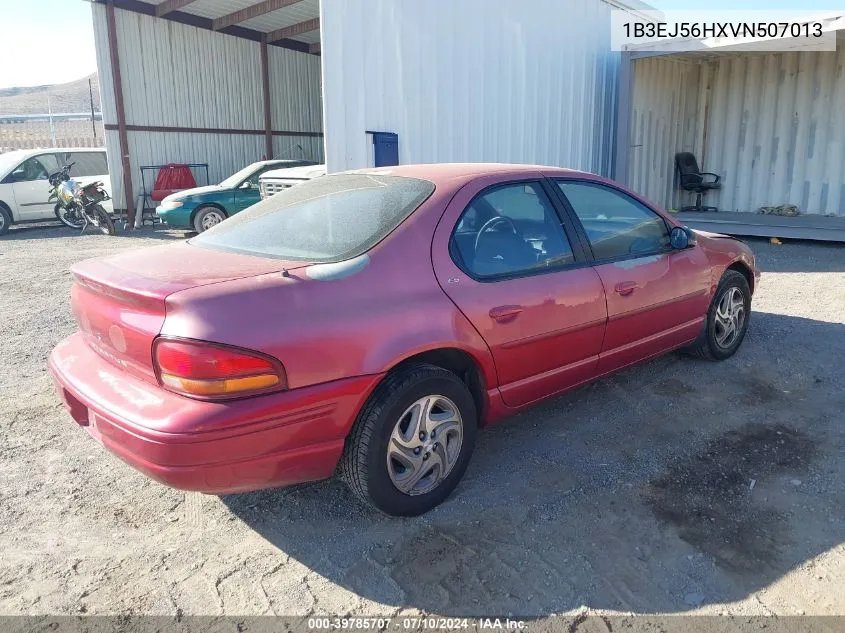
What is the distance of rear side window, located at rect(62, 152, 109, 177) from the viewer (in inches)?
564

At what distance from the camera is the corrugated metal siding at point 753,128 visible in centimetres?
1202

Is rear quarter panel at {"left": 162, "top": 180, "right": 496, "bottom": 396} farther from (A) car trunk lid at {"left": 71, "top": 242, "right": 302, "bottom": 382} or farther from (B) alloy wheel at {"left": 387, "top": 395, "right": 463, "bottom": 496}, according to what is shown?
(B) alloy wheel at {"left": 387, "top": 395, "right": 463, "bottom": 496}

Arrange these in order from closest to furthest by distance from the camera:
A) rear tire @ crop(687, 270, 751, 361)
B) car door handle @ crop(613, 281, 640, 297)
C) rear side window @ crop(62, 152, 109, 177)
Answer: car door handle @ crop(613, 281, 640, 297), rear tire @ crop(687, 270, 751, 361), rear side window @ crop(62, 152, 109, 177)

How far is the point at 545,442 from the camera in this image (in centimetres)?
362

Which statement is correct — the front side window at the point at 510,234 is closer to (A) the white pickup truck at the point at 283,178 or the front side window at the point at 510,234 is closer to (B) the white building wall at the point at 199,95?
(A) the white pickup truck at the point at 283,178

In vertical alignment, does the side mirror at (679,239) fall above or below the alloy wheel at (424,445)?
above

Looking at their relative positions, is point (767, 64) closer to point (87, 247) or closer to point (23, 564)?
point (87, 247)

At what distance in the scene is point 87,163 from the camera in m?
14.9

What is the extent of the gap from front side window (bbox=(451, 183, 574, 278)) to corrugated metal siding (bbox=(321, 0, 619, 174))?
16.9ft

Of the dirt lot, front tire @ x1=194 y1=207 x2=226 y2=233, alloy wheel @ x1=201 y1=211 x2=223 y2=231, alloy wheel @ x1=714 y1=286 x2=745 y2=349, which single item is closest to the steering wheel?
the dirt lot

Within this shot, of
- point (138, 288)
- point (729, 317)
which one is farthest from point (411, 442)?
point (729, 317)

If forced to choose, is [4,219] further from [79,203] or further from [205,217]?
[205,217]

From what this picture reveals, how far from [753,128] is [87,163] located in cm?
1383

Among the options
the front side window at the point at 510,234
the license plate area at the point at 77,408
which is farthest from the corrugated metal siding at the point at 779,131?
the license plate area at the point at 77,408
